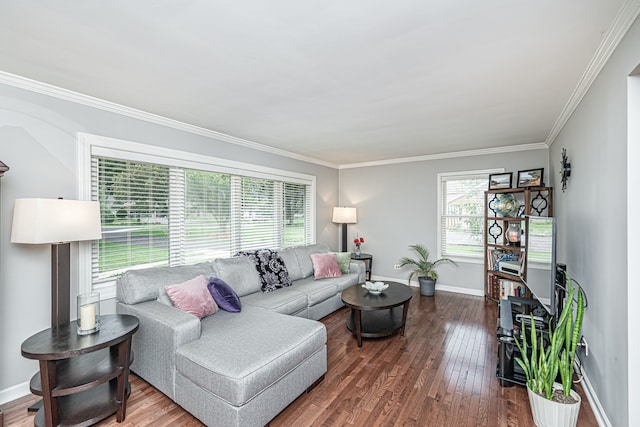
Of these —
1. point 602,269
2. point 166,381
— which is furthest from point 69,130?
point 602,269

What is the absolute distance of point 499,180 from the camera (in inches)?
183

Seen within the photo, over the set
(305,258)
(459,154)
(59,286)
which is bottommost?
(305,258)

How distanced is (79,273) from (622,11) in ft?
13.7

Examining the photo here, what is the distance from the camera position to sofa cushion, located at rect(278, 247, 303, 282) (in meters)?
4.16

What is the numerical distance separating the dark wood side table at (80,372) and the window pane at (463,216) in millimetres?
4779

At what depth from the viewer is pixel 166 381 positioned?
220cm

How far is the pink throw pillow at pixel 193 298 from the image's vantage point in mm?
2594

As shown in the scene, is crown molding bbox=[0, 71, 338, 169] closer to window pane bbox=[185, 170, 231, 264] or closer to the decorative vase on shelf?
window pane bbox=[185, 170, 231, 264]

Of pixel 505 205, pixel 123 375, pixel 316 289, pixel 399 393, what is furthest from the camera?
pixel 505 205

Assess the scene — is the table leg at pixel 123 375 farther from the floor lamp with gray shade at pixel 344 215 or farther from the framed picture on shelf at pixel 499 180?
the framed picture on shelf at pixel 499 180

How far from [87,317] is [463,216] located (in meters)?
5.15

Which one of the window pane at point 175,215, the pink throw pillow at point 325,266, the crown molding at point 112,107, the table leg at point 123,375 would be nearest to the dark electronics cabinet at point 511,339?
the pink throw pillow at point 325,266

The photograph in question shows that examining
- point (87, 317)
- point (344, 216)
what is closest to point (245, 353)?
point (87, 317)

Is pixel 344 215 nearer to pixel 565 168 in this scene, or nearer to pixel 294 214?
pixel 294 214
